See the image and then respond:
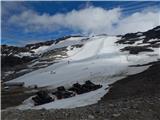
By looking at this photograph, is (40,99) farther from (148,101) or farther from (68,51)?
(68,51)

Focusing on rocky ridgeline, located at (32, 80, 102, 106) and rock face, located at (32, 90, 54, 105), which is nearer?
rock face, located at (32, 90, 54, 105)

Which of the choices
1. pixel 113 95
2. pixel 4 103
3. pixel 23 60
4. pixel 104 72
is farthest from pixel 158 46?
pixel 113 95

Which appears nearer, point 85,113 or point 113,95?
point 85,113

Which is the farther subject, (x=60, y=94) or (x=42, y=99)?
(x=60, y=94)

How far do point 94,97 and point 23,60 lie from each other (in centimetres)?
11401

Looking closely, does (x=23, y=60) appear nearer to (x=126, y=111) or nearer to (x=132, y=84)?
(x=132, y=84)

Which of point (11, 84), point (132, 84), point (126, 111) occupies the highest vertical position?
point (126, 111)

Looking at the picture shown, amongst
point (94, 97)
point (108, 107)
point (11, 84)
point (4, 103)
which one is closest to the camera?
point (108, 107)

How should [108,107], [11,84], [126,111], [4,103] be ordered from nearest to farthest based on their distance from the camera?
[126,111] → [108,107] → [4,103] → [11,84]

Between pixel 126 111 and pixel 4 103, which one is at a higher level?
pixel 126 111

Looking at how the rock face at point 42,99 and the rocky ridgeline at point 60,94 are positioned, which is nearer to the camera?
the rock face at point 42,99

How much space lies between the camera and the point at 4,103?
52.8 metres

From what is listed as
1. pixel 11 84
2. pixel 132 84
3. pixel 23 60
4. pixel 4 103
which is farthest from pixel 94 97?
pixel 23 60

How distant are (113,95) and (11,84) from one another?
5140 centimetres
